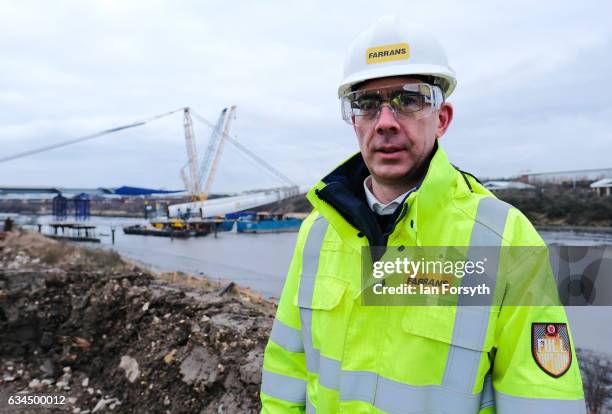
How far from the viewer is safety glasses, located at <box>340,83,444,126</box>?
66.1 inches

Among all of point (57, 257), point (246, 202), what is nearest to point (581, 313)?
point (57, 257)

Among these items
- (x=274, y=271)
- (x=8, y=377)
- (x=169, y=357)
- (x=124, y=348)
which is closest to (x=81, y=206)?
(x=274, y=271)

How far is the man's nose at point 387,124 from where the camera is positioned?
5.33ft

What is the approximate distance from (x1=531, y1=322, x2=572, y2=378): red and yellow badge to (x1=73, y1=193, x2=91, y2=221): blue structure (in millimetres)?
66600

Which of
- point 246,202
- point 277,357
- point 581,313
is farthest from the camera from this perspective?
point 246,202

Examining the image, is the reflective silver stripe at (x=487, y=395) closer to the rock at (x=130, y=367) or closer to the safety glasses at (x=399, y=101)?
the safety glasses at (x=399, y=101)

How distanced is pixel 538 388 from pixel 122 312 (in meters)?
6.33

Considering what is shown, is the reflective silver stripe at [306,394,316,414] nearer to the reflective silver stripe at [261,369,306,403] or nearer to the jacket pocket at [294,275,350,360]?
the reflective silver stripe at [261,369,306,403]

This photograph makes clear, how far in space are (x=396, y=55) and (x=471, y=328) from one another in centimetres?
109

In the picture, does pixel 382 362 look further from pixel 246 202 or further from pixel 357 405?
pixel 246 202

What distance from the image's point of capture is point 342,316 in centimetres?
157

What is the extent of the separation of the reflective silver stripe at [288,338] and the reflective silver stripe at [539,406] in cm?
83

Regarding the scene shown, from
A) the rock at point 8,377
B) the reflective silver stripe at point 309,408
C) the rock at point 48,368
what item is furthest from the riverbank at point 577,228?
the reflective silver stripe at point 309,408

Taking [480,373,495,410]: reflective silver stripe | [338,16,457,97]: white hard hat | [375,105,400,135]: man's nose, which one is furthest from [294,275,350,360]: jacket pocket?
[338,16,457,97]: white hard hat
